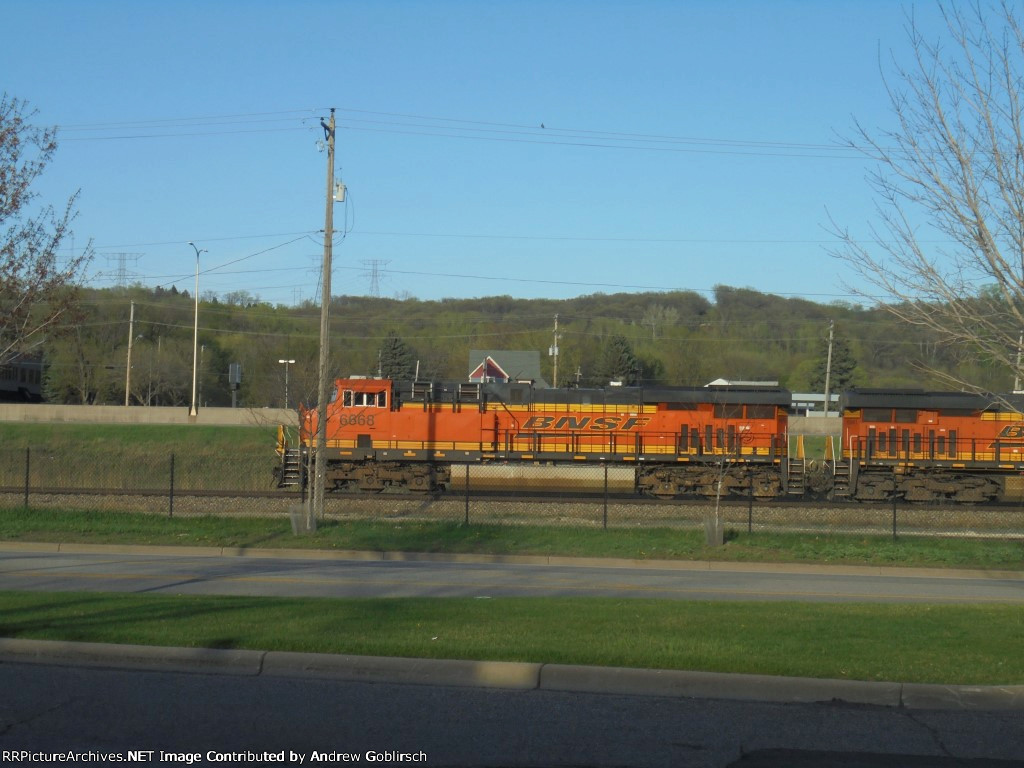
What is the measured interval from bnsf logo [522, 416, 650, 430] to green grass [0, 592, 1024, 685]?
2015cm

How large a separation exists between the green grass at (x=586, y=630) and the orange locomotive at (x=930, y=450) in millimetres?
20052

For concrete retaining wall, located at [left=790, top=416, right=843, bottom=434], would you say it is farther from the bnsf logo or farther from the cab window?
the cab window

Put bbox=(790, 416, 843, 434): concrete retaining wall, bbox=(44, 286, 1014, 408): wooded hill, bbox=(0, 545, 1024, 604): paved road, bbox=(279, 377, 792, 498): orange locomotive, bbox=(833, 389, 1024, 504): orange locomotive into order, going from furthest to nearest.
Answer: bbox=(44, 286, 1014, 408): wooded hill → bbox=(790, 416, 843, 434): concrete retaining wall → bbox=(279, 377, 792, 498): orange locomotive → bbox=(833, 389, 1024, 504): orange locomotive → bbox=(0, 545, 1024, 604): paved road

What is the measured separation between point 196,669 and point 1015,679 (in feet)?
22.1

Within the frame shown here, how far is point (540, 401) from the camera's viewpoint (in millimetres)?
32375

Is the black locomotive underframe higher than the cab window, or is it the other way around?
the cab window

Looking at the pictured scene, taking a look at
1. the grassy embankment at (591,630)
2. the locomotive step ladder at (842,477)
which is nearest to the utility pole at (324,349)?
the grassy embankment at (591,630)

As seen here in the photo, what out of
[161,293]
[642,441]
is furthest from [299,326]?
[642,441]

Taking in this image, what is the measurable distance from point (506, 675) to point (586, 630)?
1.72 metres

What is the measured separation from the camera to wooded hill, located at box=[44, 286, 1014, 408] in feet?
243

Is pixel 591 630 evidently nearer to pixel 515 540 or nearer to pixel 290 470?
pixel 515 540

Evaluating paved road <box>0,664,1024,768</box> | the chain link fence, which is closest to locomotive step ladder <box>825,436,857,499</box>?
the chain link fence

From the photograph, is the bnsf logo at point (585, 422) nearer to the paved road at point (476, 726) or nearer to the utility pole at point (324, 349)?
the utility pole at point (324, 349)

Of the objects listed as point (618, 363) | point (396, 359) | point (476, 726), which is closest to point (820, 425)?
point (618, 363)
